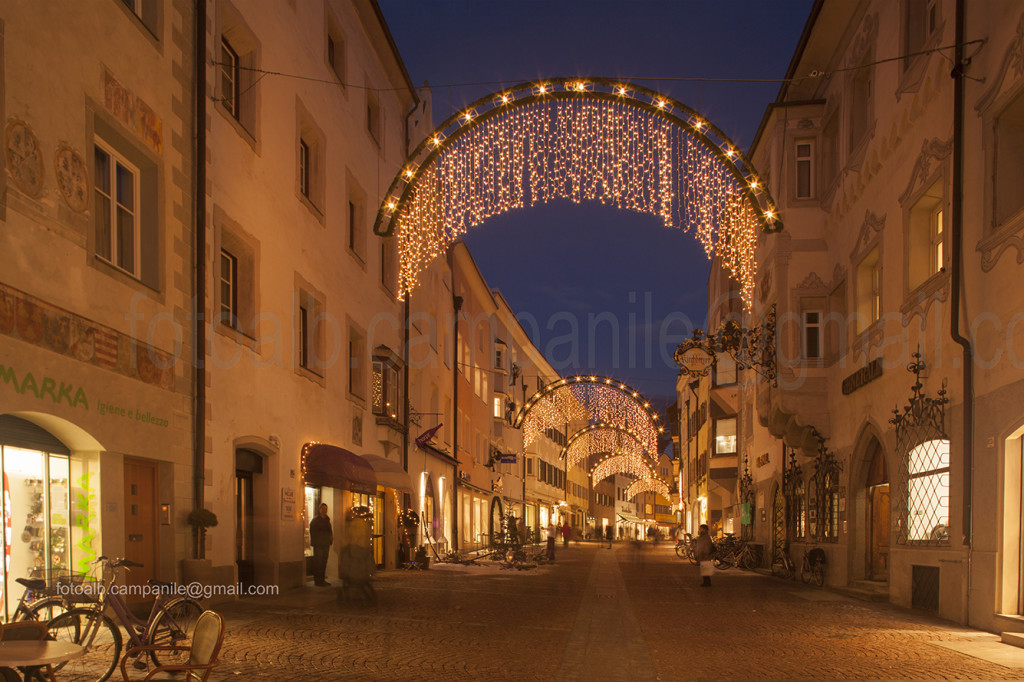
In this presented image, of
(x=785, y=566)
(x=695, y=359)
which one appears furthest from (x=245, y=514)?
(x=785, y=566)

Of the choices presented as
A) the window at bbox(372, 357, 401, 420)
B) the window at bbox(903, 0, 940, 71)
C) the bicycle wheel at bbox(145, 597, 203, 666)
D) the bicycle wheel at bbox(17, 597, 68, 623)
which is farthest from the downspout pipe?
the window at bbox(372, 357, 401, 420)

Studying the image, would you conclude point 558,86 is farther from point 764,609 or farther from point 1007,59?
point 764,609

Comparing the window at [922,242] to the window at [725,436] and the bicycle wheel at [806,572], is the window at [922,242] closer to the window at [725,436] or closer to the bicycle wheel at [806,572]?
the bicycle wheel at [806,572]

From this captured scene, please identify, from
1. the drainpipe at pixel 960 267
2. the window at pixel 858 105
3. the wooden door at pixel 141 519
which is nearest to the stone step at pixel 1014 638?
the drainpipe at pixel 960 267

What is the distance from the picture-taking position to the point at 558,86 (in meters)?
16.9

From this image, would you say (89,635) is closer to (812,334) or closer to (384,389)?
(384,389)

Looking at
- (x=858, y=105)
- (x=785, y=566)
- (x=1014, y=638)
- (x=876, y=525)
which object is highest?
(x=858, y=105)

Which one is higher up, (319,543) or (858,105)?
(858,105)

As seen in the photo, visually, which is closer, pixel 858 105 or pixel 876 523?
pixel 876 523

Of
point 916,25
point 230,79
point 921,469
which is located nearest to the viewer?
point 921,469

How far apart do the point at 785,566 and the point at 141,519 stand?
17676 millimetres

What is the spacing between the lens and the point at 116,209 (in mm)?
12516

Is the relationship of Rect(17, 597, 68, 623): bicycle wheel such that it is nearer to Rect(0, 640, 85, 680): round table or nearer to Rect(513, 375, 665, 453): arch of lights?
Rect(0, 640, 85, 680): round table

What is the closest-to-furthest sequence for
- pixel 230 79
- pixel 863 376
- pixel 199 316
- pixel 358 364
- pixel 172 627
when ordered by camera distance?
pixel 172 627, pixel 199 316, pixel 230 79, pixel 863 376, pixel 358 364
